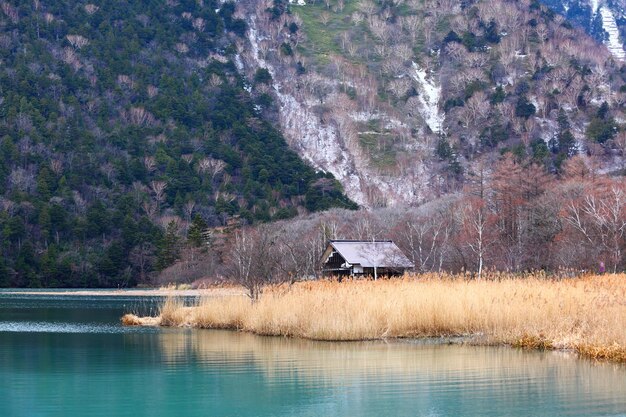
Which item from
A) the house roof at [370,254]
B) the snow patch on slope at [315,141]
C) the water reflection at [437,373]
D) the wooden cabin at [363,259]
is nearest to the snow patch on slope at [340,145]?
the snow patch on slope at [315,141]

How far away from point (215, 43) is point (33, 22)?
37297 millimetres

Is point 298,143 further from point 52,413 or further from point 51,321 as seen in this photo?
point 52,413

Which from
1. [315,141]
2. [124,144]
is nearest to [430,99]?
[315,141]

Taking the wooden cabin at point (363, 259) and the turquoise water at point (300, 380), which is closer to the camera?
the turquoise water at point (300, 380)

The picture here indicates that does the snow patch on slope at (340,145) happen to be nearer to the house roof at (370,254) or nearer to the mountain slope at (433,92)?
the mountain slope at (433,92)

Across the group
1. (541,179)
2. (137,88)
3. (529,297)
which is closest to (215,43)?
(137,88)

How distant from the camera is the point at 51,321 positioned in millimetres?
40719

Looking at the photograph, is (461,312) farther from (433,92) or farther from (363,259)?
(433,92)

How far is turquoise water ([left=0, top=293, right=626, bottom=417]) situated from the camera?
15.6 meters

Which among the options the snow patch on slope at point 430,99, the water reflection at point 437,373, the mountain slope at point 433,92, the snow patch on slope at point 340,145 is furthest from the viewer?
the snow patch on slope at point 430,99

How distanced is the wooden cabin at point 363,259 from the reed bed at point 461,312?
26.0 m

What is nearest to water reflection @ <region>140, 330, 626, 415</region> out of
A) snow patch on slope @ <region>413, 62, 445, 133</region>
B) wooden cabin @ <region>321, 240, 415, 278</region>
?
wooden cabin @ <region>321, 240, 415, 278</region>

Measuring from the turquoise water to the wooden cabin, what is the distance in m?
29.5

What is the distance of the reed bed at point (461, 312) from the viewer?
2195cm
